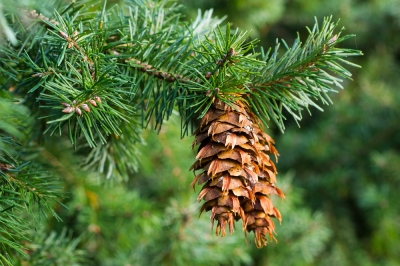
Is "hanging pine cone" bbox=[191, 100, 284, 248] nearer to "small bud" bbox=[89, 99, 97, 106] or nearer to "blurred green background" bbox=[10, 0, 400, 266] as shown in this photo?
"small bud" bbox=[89, 99, 97, 106]

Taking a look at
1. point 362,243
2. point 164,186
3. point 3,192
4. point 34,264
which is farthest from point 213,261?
point 362,243

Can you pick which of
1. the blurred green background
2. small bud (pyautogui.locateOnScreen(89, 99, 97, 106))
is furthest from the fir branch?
the blurred green background

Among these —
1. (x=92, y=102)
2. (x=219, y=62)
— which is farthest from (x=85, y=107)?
(x=219, y=62)

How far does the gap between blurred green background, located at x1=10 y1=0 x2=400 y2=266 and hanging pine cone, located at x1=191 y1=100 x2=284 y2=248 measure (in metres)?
0.26

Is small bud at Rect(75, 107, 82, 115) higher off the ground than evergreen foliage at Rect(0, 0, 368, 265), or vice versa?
evergreen foliage at Rect(0, 0, 368, 265)

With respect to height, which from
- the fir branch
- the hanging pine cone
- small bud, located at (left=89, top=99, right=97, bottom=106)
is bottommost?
small bud, located at (left=89, top=99, right=97, bottom=106)

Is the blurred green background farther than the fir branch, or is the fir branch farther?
the blurred green background

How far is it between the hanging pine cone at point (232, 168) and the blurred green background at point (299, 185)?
0.85 feet

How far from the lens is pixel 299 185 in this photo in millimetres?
1306

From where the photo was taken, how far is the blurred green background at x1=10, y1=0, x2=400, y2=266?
76 cm

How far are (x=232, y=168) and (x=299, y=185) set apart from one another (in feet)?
3.31

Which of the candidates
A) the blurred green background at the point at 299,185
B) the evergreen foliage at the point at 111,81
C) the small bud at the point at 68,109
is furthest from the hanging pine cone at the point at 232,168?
the blurred green background at the point at 299,185

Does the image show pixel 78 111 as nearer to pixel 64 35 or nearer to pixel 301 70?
pixel 64 35

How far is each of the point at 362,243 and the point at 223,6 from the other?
87 cm
